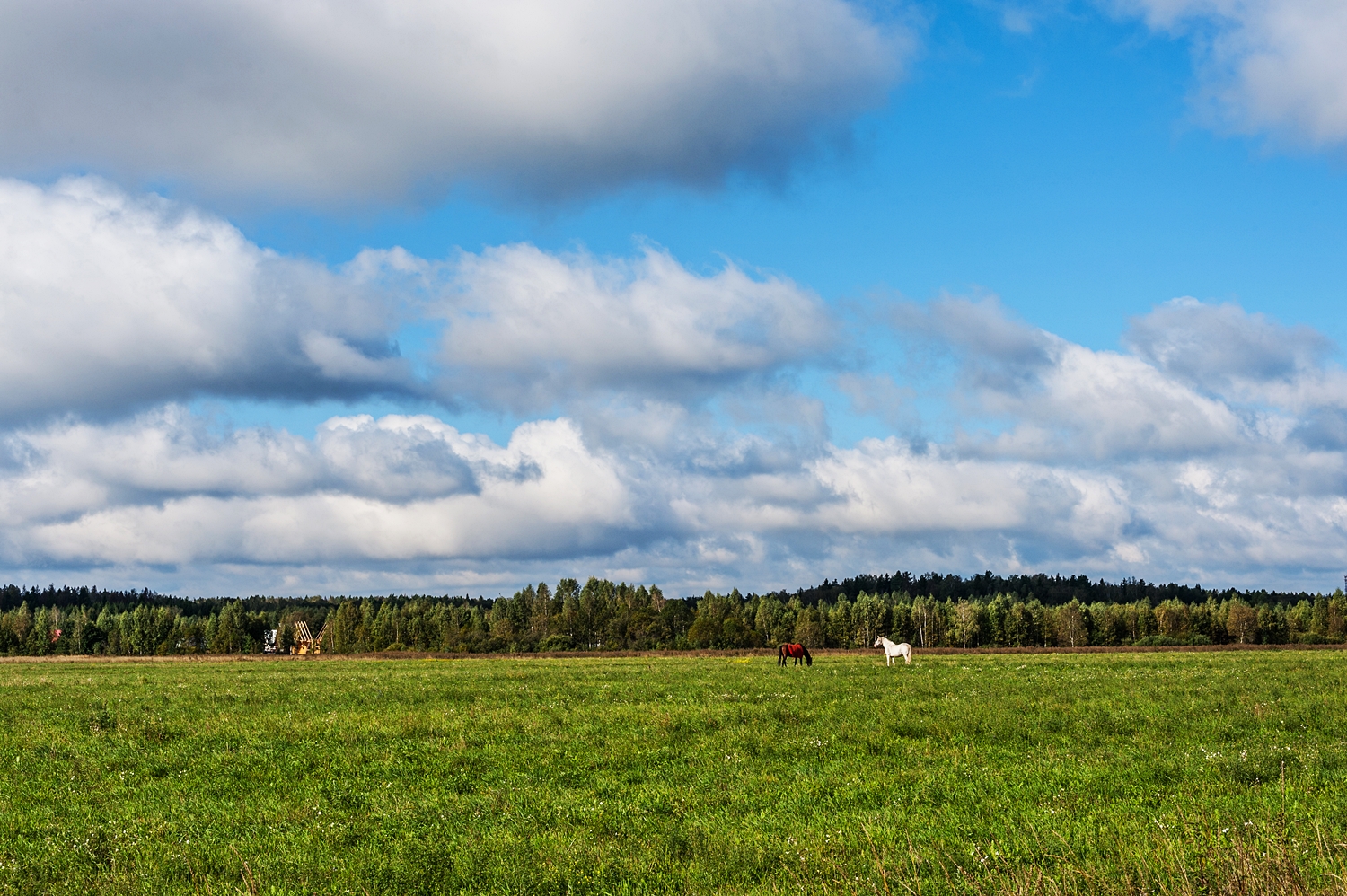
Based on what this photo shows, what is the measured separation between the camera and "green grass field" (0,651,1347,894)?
39.8 ft

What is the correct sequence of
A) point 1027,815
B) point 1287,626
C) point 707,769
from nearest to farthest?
point 1027,815 < point 707,769 < point 1287,626

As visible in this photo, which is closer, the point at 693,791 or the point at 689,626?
the point at 693,791

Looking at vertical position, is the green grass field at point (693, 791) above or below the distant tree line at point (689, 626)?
above

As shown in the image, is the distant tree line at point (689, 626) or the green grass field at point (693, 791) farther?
the distant tree line at point (689, 626)

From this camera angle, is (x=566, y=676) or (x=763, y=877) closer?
(x=763, y=877)

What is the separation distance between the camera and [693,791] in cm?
1697

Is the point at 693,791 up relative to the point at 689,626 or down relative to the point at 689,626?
up

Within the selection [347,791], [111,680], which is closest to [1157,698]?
[347,791]

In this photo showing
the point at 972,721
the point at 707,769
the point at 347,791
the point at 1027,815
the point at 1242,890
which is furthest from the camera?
the point at 972,721

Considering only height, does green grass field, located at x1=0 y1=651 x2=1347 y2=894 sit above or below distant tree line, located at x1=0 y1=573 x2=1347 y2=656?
above

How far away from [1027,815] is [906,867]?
3.57 m

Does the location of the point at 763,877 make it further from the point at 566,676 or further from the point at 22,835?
the point at 566,676

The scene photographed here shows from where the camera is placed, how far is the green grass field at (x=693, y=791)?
12125mm

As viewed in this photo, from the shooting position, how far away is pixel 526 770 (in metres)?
19.3
